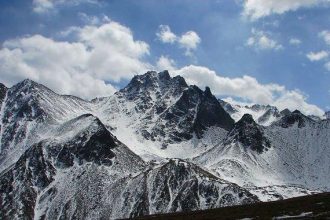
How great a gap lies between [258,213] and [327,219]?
29123mm

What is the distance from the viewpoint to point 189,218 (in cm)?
12094

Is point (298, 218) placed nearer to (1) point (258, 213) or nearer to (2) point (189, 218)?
(1) point (258, 213)

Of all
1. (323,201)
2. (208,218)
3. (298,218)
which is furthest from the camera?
(208,218)

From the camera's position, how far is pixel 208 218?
372ft

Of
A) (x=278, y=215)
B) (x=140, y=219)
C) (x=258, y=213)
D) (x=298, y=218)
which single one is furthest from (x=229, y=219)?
(x=140, y=219)

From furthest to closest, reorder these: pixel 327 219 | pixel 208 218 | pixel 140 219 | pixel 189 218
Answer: pixel 140 219 → pixel 189 218 → pixel 208 218 → pixel 327 219

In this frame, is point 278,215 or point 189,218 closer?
point 278,215

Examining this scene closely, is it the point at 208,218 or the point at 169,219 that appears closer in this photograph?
the point at 208,218

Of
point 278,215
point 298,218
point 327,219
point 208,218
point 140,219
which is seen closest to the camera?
point 327,219

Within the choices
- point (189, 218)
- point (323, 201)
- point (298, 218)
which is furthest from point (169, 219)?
point (298, 218)

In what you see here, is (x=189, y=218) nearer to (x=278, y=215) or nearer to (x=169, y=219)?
(x=169, y=219)

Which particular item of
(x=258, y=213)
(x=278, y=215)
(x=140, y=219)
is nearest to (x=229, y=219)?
(x=258, y=213)

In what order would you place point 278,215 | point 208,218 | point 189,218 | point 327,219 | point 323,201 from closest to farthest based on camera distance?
point 327,219, point 278,215, point 323,201, point 208,218, point 189,218

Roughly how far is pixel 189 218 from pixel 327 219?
4971 centimetres
